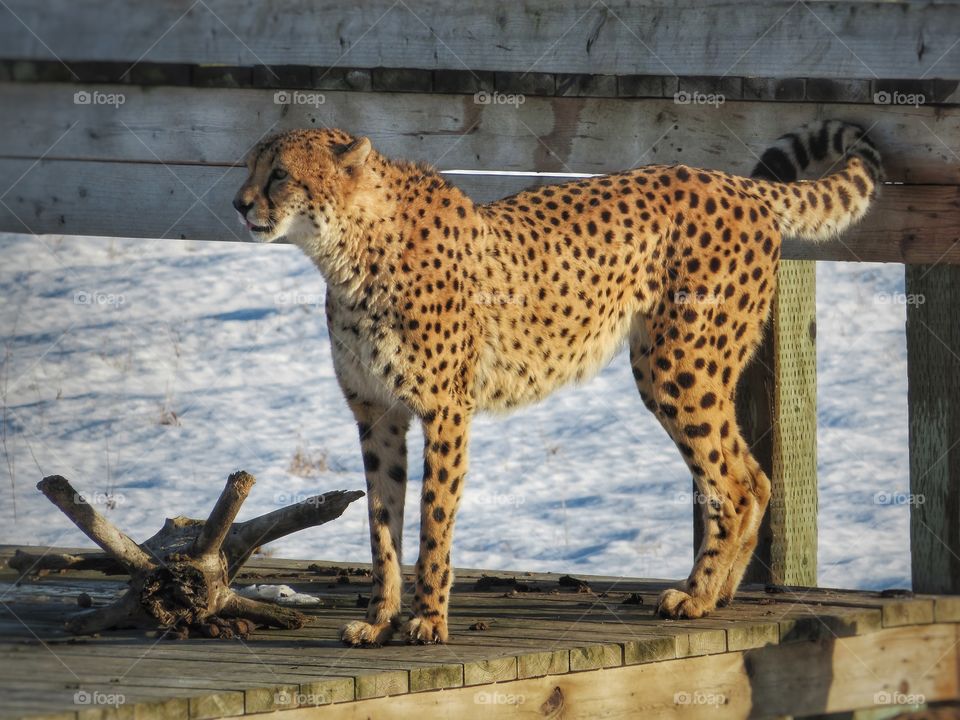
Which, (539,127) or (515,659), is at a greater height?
(539,127)

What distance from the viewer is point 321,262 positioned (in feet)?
15.1

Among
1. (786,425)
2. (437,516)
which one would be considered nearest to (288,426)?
(786,425)

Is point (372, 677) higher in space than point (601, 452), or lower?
lower

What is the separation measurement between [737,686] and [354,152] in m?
2.08

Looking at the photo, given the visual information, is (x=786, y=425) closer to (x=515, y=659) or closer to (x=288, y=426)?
(x=515, y=659)

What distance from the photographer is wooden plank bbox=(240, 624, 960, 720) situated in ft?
13.5

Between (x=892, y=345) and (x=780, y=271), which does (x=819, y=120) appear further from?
(x=892, y=345)

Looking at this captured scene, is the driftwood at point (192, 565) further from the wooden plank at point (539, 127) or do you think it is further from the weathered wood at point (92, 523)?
the wooden plank at point (539, 127)

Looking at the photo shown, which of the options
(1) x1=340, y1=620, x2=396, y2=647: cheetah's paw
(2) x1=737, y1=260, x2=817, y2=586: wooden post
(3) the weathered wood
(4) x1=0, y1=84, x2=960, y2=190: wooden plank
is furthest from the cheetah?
(3) the weathered wood

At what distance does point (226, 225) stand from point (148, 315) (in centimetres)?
529

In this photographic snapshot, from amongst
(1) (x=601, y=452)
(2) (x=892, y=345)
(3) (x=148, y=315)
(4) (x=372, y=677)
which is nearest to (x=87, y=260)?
(3) (x=148, y=315)

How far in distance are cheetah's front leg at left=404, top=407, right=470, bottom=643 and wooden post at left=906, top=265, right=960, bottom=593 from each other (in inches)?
74.8

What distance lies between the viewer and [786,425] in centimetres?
592

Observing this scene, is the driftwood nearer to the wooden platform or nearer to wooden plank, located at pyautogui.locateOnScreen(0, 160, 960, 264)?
the wooden platform
